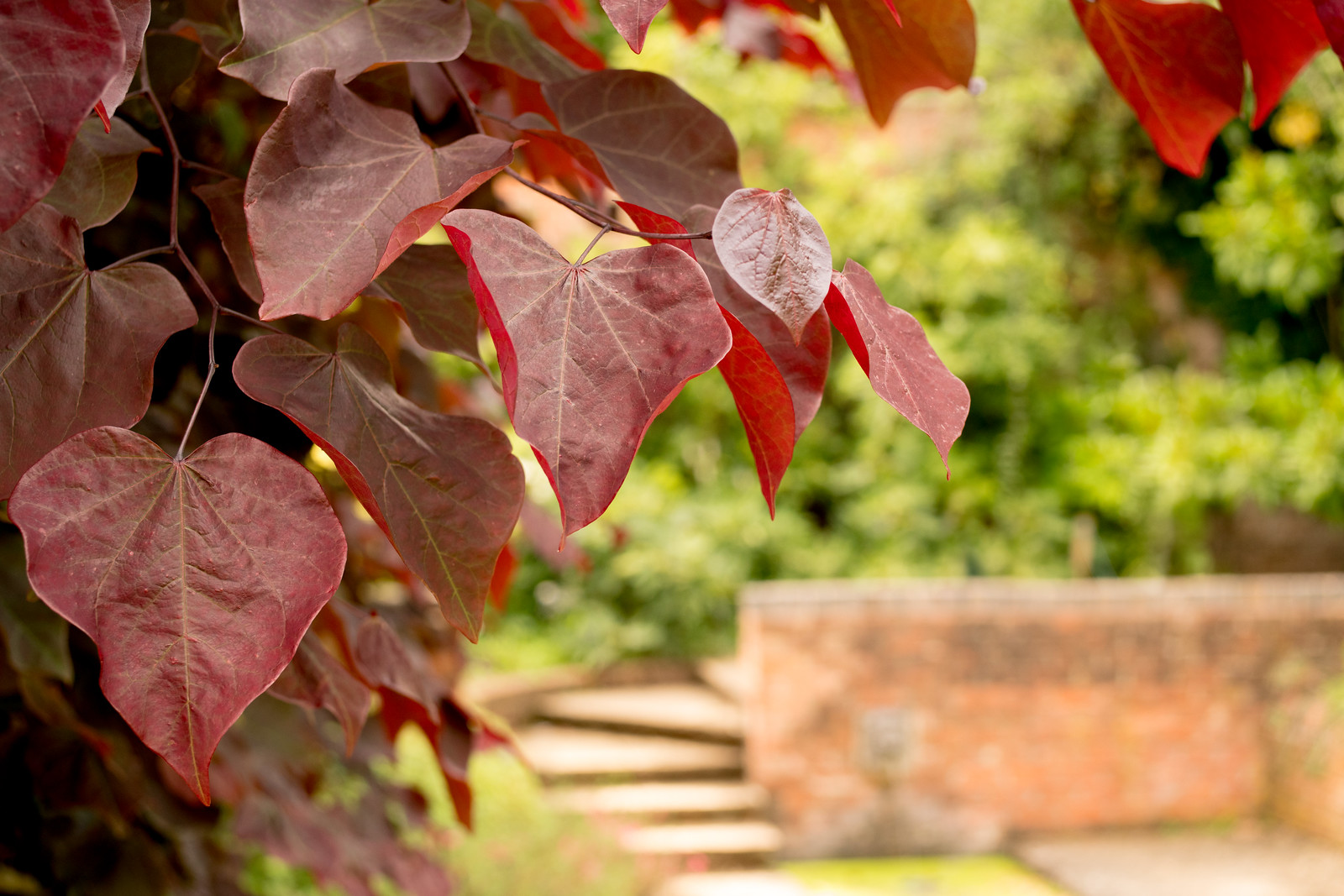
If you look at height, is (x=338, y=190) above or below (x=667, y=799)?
above

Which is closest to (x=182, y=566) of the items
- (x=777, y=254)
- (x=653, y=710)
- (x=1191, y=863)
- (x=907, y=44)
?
(x=777, y=254)

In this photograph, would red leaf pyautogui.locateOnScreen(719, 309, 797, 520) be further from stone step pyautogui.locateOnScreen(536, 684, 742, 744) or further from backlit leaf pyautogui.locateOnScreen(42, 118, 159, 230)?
stone step pyautogui.locateOnScreen(536, 684, 742, 744)

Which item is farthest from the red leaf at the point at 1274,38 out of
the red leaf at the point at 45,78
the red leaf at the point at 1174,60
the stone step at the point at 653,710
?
the stone step at the point at 653,710

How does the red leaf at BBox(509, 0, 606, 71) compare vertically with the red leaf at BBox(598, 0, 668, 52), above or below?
below

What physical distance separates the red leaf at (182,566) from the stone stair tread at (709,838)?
171 inches

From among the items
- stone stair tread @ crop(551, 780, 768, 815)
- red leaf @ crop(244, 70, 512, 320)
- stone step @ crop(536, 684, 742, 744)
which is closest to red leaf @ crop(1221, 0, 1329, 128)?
red leaf @ crop(244, 70, 512, 320)

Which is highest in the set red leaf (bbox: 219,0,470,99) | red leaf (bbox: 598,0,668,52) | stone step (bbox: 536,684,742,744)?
red leaf (bbox: 598,0,668,52)

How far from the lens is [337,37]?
0.40 metres

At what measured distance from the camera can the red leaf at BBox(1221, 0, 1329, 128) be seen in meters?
0.46

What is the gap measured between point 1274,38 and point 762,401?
1.03 feet

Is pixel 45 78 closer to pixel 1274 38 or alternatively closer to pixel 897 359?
pixel 897 359

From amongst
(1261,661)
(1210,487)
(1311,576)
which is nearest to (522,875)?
(1261,661)

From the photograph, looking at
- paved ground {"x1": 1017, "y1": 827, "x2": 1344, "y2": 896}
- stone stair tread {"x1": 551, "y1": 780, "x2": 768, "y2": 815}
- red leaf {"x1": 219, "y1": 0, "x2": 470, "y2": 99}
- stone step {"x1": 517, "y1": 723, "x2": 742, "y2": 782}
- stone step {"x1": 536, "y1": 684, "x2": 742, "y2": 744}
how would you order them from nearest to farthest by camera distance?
red leaf {"x1": 219, "y1": 0, "x2": 470, "y2": 99} < paved ground {"x1": 1017, "y1": 827, "x2": 1344, "y2": 896} < stone stair tread {"x1": 551, "y1": 780, "x2": 768, "y2": 815} < stone step {"x1": 517, "y1": 723, "x2": 742, "y2": 782} < stone step {"x1": 536, "y1": 684, "x2": 742, "y2": 744}

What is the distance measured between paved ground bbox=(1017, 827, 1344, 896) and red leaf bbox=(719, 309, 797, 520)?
447 centimetres
